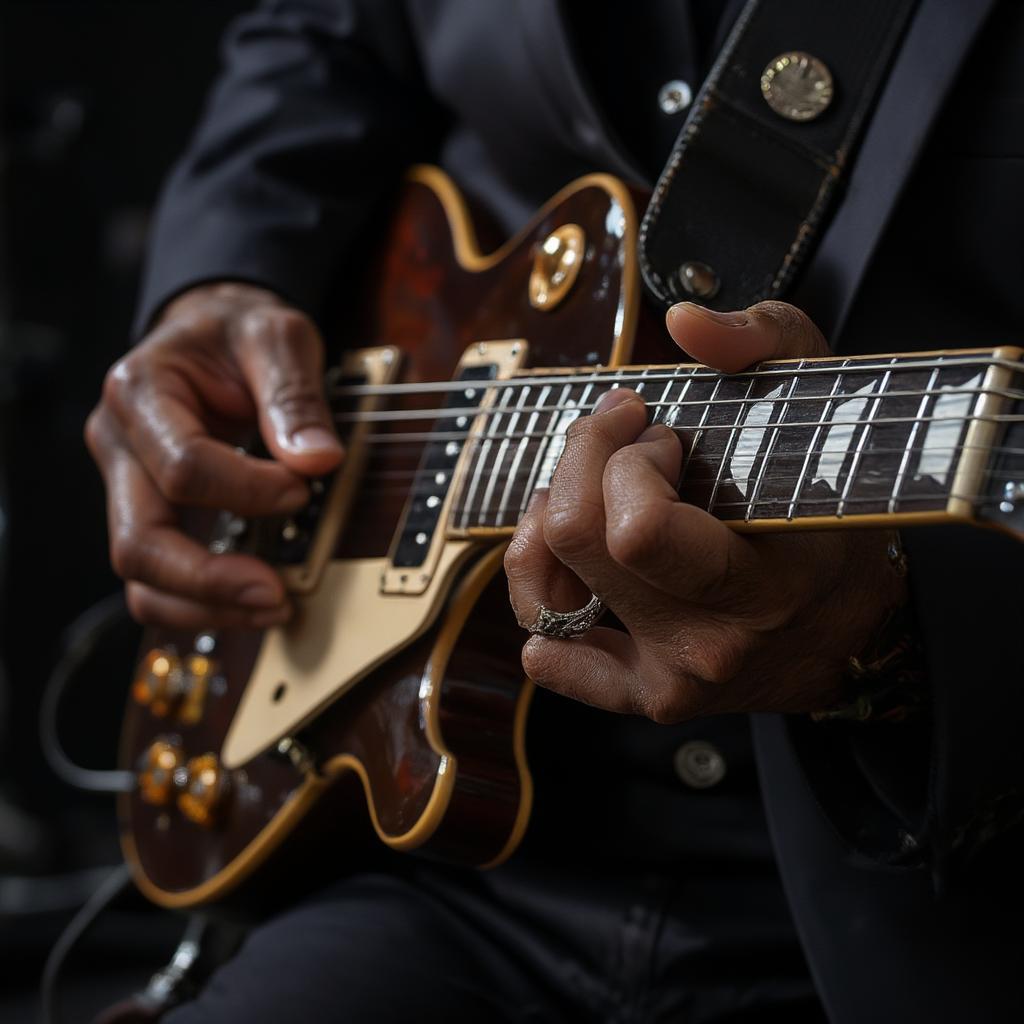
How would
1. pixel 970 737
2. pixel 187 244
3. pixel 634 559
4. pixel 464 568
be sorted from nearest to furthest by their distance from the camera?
pixel 634 559 < pixel 970 737 < pixel 464 568 < pixel 187 244

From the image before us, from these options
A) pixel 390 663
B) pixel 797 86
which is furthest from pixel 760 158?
pixel 390 663

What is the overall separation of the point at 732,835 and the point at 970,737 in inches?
9.1

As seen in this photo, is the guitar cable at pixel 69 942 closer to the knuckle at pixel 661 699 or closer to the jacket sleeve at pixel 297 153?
the jacket sleeve at pixel 297 153

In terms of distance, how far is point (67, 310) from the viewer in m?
2.11

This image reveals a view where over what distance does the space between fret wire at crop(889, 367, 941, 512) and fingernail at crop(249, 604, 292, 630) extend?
486 millimetres

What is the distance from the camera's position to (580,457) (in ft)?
1.77

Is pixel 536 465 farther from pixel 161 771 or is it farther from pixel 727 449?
pixel 161 771

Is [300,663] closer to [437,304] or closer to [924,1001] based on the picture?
[437,304]

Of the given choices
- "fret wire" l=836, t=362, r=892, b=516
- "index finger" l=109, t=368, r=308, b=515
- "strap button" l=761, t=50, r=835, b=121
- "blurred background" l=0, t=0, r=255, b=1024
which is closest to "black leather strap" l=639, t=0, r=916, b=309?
"strap button" l=761, t=50, r=835, b=121

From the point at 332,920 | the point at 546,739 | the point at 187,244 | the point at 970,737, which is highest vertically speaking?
the point at 970,737

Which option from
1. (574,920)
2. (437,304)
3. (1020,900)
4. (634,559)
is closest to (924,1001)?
(1020,900)

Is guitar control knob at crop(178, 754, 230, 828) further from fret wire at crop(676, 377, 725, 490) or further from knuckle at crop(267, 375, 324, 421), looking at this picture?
fret wire at crop(676, 377, 725, 490)

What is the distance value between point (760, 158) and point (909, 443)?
0.30 metres

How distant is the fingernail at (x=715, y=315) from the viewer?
53cm
